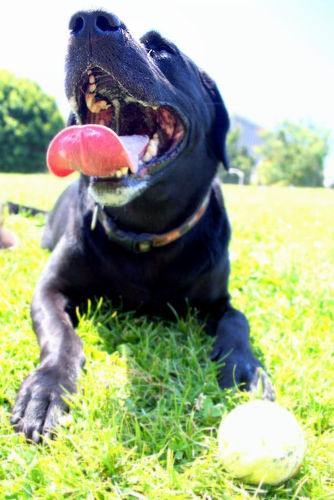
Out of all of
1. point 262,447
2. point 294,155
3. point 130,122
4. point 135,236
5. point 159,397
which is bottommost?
point 294,155

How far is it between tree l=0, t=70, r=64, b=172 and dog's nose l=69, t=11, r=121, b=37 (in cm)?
2340

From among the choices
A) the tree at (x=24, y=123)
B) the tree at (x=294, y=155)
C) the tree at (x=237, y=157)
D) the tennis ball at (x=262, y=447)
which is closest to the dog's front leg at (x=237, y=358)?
the tennis ball at (x=262, y=447)

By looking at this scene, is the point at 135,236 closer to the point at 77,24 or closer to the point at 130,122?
the point at 130,122

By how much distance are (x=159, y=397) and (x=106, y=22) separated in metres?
1.45

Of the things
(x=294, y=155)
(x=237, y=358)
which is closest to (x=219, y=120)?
(x=237, y=358)

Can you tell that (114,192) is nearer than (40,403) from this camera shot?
No

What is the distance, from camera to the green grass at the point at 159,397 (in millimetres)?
1252

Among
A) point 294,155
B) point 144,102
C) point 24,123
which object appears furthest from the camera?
point 294,155

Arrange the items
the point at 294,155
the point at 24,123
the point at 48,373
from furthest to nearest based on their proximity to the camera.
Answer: the point at 294,155, the point at 24,123, the point at 48,373

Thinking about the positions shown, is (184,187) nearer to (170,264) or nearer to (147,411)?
(170,264)

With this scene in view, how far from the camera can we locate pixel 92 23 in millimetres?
1661

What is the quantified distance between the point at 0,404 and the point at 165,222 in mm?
1181

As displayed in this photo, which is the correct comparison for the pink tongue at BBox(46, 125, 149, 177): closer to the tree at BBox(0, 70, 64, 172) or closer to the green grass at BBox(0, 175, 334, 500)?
the green grass at BBox(0, 175, 334, 500)

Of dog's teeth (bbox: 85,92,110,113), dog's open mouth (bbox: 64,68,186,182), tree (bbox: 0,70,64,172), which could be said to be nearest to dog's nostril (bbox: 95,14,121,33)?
dog's open mouth (bbox: 64,68,186,182)
